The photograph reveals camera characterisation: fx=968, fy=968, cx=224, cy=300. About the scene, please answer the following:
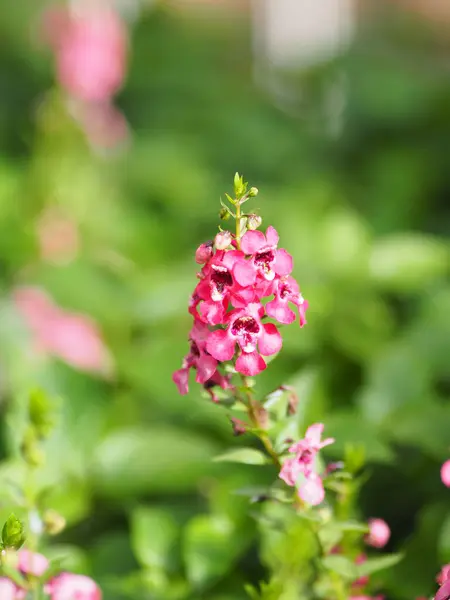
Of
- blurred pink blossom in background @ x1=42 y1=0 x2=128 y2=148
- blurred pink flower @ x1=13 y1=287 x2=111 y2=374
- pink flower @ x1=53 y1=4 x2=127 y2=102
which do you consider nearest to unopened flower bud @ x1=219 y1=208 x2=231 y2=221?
blurred pink flower @ x1=13 y1=287 x2=111 y2=374

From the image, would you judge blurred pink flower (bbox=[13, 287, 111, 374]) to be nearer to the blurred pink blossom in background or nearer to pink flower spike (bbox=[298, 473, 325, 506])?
the blurred pink blossom in background

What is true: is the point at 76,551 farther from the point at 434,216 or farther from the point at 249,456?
the point at 434,216

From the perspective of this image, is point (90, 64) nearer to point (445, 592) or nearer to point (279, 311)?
point (279, 311)

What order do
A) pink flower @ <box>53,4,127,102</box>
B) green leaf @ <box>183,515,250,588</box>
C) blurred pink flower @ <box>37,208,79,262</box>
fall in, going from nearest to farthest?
green leaf @ <box>183,515,250,588</box> → blurred pink flower @ <box>37,208,79,262</box> → pink flower @ <box>53,4,127,102</box>

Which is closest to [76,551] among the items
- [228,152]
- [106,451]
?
[106,451]

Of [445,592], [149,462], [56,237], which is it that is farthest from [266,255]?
[56,237]

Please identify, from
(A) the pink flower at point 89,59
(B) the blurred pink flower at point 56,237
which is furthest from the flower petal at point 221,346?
(A) the pink flower at point 89,59
